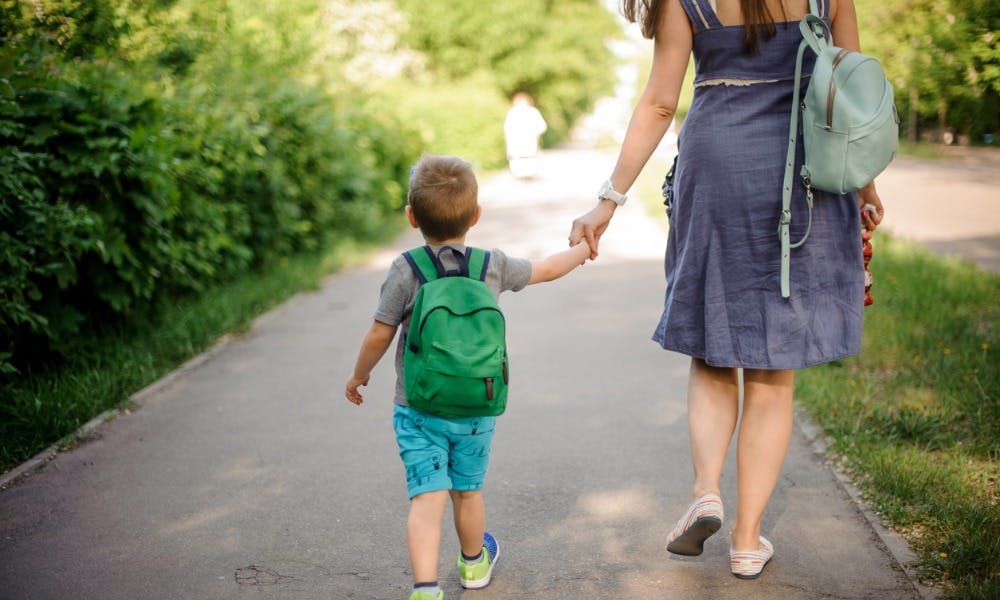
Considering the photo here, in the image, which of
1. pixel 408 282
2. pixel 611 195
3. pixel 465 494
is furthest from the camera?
pixel 611 195

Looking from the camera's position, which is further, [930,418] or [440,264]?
[930,418]

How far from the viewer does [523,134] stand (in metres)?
21.3

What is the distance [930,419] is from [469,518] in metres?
2.45

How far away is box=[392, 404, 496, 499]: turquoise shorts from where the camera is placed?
2.71 m

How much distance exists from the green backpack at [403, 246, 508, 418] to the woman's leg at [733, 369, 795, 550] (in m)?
0.88

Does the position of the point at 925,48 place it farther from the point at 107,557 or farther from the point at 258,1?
the point at 258,1

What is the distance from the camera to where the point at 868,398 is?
4.63m

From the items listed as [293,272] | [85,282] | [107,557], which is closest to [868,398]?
[107,557]

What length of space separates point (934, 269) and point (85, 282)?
21.5 ft

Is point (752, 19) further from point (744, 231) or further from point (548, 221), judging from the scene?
point (548, 221)

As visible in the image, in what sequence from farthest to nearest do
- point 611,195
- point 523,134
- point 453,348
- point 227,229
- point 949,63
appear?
point 523,134, point 227,229, point 949,63, point 611,195, point 453,348

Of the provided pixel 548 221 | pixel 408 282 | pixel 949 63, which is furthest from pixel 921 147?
pixel 408 282

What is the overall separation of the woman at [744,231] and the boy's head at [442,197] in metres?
0.45

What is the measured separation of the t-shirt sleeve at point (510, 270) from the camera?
276cm
